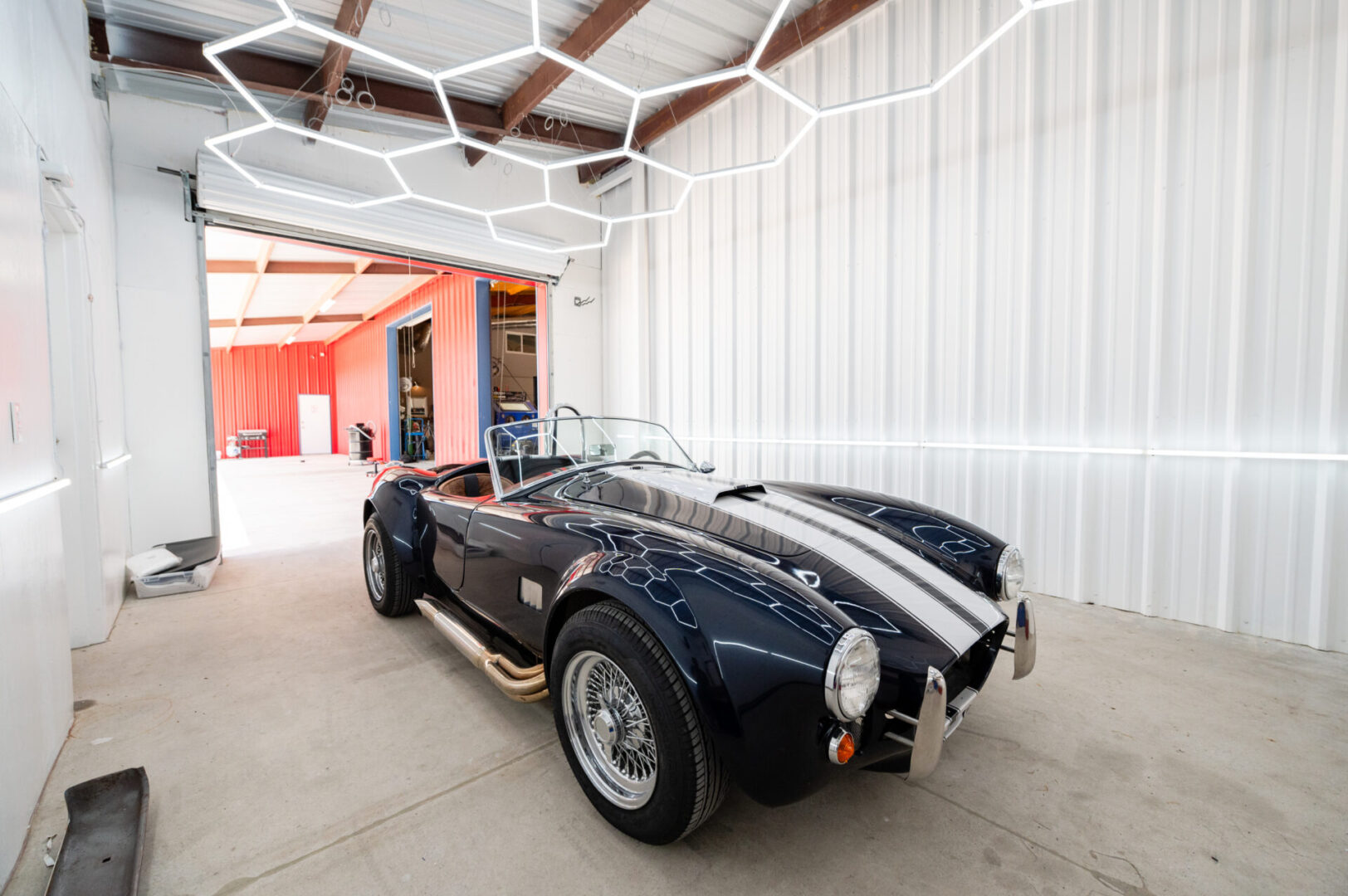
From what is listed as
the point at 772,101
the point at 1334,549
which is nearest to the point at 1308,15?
the point at 1334,549

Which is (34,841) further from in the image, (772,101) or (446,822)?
(772,101)

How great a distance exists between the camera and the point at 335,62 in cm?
425

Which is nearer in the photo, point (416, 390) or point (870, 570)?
point (870, 570)

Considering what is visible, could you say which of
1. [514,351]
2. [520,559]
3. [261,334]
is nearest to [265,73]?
[520,559]

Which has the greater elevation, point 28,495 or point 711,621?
point 28,495

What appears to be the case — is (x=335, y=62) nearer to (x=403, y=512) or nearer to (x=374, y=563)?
(x=403, y=512)

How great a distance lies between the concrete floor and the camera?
138 cm

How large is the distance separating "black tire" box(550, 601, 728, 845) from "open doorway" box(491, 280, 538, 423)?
460 inches

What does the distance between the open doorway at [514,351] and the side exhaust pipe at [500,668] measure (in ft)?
35.0

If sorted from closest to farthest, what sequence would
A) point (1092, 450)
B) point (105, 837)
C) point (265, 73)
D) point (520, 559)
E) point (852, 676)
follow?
point (852, 676)
point (105, 837)
point (520, 559)
point (1092, 450)
point (265, 73)

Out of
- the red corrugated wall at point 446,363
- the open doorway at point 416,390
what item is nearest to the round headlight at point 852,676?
the red corrugated wall at point 446,363

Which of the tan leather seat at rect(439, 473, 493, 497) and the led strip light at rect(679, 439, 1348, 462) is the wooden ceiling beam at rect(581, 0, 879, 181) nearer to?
the led strip light at rect(679, 439, 1348, 462)

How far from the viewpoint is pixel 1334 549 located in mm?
2709

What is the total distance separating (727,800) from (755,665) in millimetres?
780
